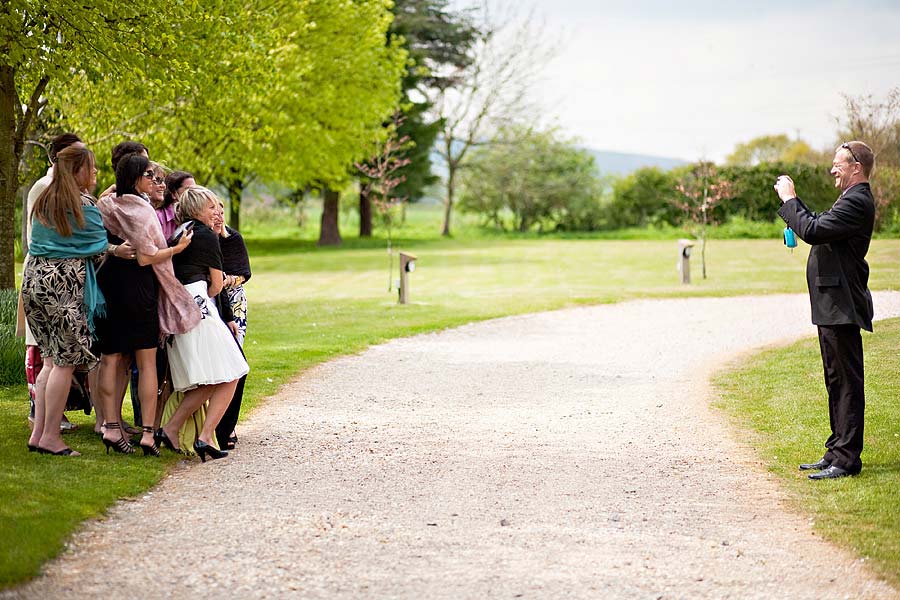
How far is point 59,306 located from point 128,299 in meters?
0.44

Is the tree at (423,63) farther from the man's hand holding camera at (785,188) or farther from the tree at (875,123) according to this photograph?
the man's hand holding camera at (785,188)

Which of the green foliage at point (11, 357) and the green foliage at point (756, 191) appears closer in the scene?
the green foliage at point (11, 357)

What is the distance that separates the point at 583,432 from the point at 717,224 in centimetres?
3306

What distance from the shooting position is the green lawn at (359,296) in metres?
5.77

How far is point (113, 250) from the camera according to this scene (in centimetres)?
660

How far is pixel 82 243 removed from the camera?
6504 mm

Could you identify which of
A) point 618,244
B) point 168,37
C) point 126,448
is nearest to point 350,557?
point 126,448

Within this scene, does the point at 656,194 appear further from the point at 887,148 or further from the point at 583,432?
the point at 583,432

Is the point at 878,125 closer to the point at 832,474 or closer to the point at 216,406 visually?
the point at 832,474

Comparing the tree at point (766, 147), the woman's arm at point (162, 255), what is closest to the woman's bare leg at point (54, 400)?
the woman's arm at point (162, 255)

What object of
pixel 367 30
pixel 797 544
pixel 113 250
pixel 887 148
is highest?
→ pixel 367 30

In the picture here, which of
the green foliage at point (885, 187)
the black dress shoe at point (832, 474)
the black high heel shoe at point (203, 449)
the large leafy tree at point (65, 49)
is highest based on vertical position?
the large leafy tree at point (65, 49)

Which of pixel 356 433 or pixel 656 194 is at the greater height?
pixel 656 194

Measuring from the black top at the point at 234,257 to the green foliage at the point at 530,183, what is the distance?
3840 cm
